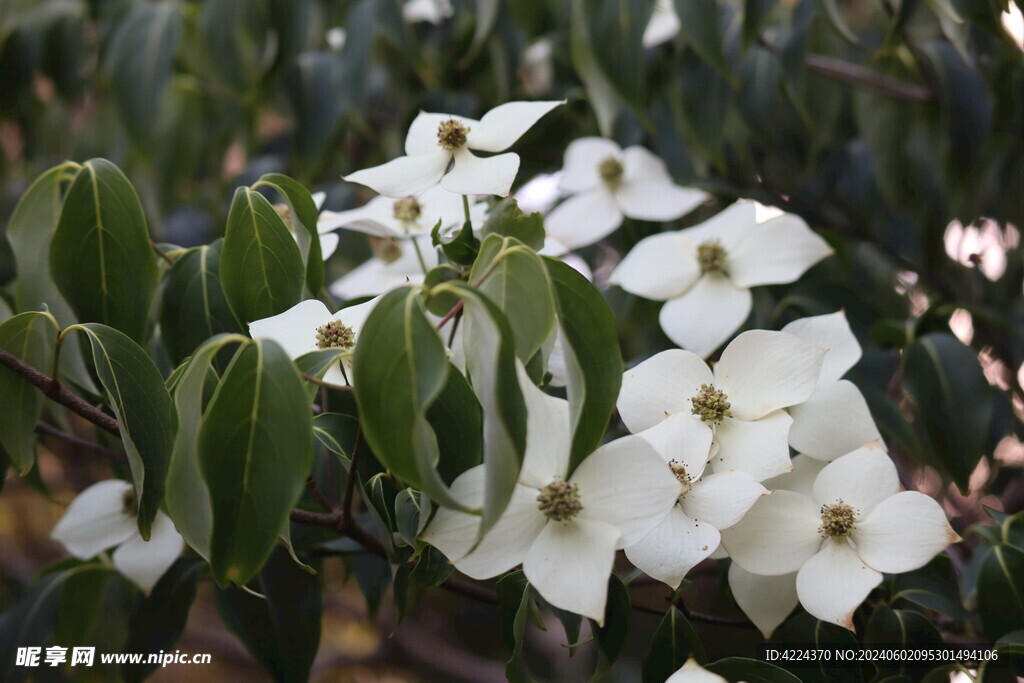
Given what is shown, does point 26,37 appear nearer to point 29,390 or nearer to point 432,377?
point 29,390

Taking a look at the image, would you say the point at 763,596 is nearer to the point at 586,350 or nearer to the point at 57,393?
the point at 586,350

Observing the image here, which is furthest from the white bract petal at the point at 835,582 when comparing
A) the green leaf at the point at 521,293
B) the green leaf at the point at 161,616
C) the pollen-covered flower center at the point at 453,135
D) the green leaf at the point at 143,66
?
the green leaf at the point at 143,66

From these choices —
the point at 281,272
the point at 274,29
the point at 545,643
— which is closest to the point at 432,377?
the point at 281,272

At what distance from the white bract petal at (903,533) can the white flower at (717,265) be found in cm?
19

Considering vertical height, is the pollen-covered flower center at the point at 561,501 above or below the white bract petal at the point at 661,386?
above

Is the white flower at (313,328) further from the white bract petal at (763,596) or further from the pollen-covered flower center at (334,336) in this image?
the white bract petal at (763,596)

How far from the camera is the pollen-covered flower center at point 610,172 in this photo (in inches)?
28.8

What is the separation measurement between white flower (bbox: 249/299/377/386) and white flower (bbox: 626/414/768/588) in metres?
0.17

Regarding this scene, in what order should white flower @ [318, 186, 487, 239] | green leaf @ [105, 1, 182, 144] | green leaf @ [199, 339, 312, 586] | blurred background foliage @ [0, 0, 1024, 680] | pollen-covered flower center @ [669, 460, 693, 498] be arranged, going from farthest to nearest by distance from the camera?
green leaf @ [105, 1, 182, 144] < blurred background foliage @ [0, 0, 1024, 680] < white flower @ [318, 186, 487, 239] < pollen-covered flower center @ [669, 460, 693, 498] < green leaf @ [199, 339, 312, 586]

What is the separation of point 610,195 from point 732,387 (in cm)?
30

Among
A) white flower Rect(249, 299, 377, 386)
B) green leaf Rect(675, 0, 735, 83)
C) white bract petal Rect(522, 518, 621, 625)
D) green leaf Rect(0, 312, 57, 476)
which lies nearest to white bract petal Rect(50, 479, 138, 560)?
green leaf Rect(0, 312, 57, 476)

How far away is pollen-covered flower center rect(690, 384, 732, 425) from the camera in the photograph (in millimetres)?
471

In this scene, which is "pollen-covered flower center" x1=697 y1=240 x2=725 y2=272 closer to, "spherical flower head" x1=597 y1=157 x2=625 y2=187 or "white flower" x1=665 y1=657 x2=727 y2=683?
"spherical flower head" x1=597 y1=157 x2=625 y2=187

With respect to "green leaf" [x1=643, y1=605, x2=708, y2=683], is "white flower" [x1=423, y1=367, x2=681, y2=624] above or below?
above
